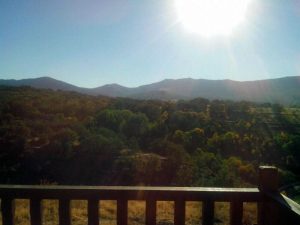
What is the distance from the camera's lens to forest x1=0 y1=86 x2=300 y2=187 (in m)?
23.9

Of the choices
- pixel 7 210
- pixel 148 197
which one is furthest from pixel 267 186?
pixel 7 210

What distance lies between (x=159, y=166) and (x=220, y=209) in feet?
52.9

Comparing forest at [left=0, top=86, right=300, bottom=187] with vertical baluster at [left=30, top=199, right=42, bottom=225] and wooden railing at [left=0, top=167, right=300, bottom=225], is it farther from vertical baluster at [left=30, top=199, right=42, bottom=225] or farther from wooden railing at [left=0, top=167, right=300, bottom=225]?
vertical baluster at [left=30, top=199, right=42, bottom=225]

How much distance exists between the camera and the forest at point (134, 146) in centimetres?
2392

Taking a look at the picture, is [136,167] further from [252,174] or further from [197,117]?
[197,117]

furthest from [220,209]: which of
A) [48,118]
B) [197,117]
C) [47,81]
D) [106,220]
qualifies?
[47,81]

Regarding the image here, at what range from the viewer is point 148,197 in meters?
2.12

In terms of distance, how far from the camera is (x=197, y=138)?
1351 inches

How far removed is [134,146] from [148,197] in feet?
96.0

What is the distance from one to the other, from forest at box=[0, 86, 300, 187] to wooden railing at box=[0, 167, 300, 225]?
51.5 ft

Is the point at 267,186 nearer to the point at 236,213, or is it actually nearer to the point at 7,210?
the point at 236,213

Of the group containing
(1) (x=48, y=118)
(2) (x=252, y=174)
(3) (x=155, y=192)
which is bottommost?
(2) (x=252, y=174)

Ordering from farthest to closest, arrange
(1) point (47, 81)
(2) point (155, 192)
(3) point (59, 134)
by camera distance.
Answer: (1) point (47, 81)
(3) point (59, 134)
(2) point (155, 192)

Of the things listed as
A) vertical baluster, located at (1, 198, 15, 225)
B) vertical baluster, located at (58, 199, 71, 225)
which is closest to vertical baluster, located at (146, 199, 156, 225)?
vertical baluster, located at (58, 199, 71, 225)
